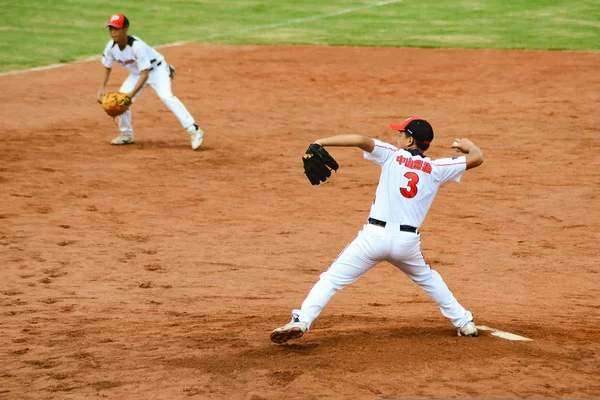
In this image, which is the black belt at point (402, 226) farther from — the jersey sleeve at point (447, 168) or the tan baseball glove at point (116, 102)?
the tan baseball glove at point (116, 102)

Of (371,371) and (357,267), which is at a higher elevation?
(357,267)

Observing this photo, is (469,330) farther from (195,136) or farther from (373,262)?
(195,136)

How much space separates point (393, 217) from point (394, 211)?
45 mm

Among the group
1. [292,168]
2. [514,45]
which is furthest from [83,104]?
[514,45]

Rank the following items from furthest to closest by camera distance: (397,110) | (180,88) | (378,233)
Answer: (180,88)
(397,110)
(378,233)

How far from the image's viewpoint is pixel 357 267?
6.48 metres

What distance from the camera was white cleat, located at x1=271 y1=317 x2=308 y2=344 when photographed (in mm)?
6324

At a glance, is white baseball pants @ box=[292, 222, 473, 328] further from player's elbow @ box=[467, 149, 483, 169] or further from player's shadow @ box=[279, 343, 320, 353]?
player's elbow @ box=[467, 149, 483, 169]

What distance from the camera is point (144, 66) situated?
13.3 meters

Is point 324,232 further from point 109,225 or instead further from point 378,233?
point 378,233

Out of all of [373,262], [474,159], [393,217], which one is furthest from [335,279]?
[474,159]

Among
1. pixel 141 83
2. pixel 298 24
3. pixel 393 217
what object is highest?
pixel 298 24

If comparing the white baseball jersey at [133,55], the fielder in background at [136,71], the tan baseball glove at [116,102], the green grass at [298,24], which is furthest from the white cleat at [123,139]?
the green grass at [298,24]

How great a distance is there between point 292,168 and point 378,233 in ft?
22.5
